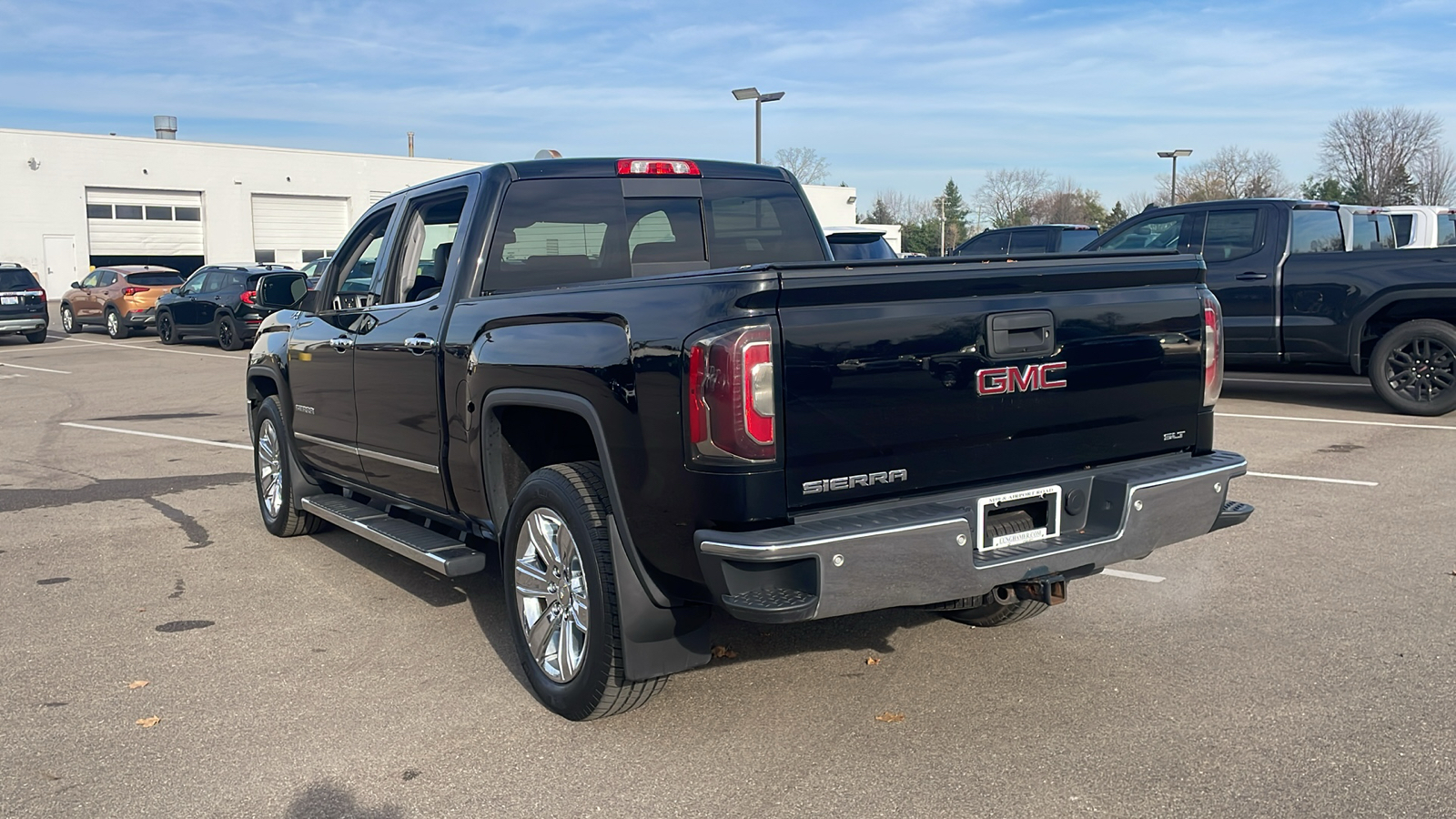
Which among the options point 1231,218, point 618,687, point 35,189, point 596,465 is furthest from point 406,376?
point 35,189

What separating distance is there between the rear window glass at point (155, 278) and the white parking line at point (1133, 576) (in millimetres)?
25627

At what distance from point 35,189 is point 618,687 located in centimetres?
4711

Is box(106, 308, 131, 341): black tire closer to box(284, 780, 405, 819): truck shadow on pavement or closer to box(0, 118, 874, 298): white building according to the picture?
box(0, 118, 874, 298): white building

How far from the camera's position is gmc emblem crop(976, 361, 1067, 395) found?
3.77m

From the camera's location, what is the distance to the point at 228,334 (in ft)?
74.1

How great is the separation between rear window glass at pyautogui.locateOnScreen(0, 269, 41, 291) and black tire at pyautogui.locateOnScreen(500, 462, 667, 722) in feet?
83.6

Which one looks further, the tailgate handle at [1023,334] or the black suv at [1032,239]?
the black suv at [1032,239]

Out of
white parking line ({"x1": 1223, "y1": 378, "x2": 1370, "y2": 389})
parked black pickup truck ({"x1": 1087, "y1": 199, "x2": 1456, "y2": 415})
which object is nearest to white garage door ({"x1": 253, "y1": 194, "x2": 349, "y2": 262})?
white parking line ({"x1": 1223, "y1": 378, "x2": 1370, "y2": 389})

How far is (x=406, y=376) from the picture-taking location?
17.0ft

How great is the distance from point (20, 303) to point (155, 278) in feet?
8.96

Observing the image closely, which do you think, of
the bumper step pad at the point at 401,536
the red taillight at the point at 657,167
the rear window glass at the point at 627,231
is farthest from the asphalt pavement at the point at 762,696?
the red taillight at the point at 657,167

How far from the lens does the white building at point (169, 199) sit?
43.1m

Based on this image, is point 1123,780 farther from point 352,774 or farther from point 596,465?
point 352,774

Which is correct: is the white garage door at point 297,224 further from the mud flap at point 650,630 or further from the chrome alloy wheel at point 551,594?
the mud flap at point 650,630
